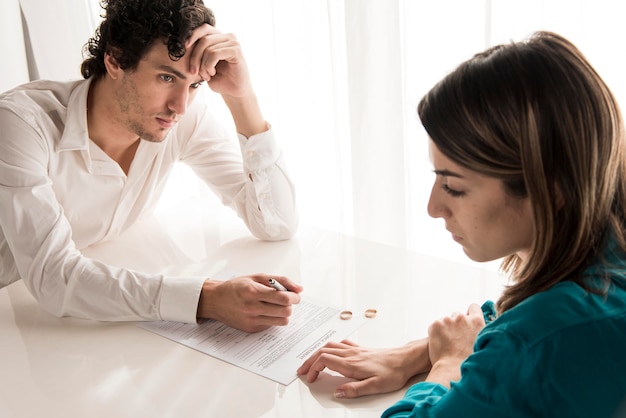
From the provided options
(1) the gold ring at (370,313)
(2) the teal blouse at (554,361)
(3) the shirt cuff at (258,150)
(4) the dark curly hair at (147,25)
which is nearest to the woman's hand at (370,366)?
(1) the gold ring at (370,313)

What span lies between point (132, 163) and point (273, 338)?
2.47ft

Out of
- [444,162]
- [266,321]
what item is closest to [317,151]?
[266,321]

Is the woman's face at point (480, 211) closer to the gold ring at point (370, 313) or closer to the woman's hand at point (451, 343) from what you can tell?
the woman's hand at point (451, 343)

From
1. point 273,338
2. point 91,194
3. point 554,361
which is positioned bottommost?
point 273,338

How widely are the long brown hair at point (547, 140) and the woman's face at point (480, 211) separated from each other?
21 millimetres

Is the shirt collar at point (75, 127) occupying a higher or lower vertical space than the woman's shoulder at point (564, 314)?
higher

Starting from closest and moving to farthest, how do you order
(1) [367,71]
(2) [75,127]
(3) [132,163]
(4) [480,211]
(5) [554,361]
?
(5) [554,361], (4) [480,211], (2) [75,127], (3) [132,163], (1) [367,71]

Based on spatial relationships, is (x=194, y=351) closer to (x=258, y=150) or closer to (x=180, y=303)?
(x=180, y=303)

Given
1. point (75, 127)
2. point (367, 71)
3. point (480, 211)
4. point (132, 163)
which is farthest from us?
point (367, 71)

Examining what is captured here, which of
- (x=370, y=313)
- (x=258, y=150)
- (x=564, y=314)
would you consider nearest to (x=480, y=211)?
(x=564, y=314)

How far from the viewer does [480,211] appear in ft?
3.00

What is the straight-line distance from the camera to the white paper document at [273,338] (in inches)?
46.7

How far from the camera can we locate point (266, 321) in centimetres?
130

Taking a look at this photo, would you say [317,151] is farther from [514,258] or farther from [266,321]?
[514,258]
